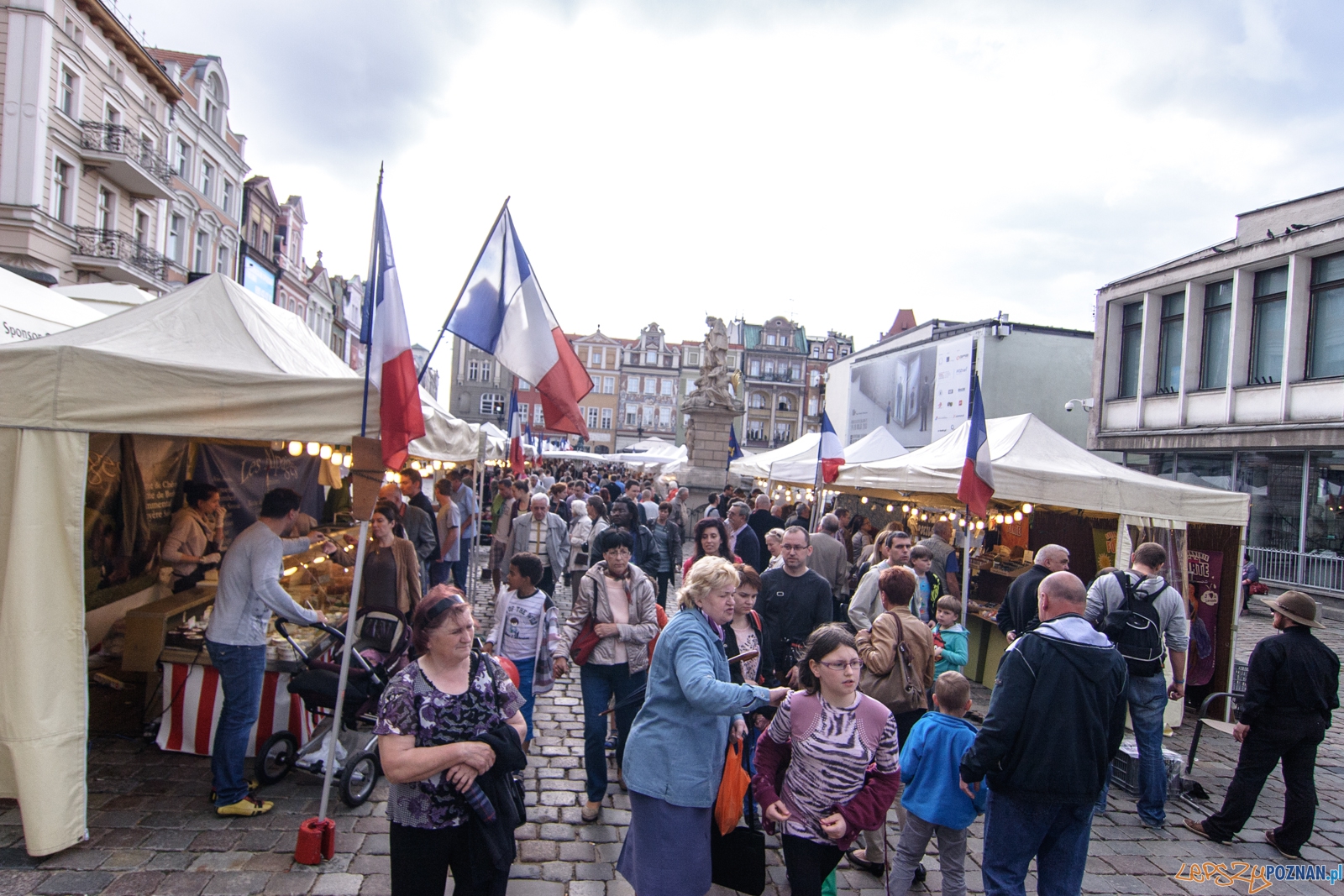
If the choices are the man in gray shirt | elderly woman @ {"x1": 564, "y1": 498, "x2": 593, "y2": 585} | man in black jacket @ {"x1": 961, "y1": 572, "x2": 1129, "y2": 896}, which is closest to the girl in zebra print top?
man in black jacket @ {"x1": 961, "y1": 572, "x2": 1129, "y2": 896}

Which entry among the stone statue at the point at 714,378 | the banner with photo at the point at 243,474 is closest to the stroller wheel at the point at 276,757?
the banner with photo at the point at 243,474

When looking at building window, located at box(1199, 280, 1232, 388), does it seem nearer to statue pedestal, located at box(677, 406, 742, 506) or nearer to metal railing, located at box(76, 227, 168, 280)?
statue pedestal, located at box(677, 406, 742, 506)

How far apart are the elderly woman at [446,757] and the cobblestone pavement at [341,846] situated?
4.54 ft

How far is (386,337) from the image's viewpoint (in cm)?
453

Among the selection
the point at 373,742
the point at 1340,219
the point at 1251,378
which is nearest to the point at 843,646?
the point at 373,742

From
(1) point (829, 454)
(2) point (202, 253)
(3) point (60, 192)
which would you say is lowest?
(1) point (829, 454)

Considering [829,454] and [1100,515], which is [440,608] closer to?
[1100,515]

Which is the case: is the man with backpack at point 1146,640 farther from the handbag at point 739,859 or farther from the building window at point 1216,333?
the building window at point 1216,333

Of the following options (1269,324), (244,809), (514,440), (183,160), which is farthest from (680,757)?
(183,160)

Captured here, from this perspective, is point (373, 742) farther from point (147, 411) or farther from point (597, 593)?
point (147, 411)

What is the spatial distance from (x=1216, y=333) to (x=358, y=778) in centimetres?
2382

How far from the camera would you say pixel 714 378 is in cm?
2383

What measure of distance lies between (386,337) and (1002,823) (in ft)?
14.0

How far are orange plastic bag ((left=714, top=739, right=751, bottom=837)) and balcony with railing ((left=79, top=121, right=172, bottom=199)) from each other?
28625 millimetres
